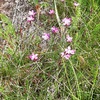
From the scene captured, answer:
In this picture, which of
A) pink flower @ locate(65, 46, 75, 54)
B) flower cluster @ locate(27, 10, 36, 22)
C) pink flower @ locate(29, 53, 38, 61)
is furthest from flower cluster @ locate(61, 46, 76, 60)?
flower cluster @ locate(27, 10, 36, 22)

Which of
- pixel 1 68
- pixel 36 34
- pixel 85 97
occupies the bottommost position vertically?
pixel 85 97

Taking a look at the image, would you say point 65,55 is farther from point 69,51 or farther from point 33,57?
point 33,57

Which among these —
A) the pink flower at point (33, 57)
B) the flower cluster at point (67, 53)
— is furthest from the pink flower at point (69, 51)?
the pink flower at point (33, 57)

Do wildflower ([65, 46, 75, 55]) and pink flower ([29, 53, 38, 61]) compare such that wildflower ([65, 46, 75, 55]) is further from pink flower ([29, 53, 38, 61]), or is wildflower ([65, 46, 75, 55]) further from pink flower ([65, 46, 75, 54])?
pink flower ([29, 53, 38, 61])

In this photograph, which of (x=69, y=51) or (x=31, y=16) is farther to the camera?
(x=31, y=16)

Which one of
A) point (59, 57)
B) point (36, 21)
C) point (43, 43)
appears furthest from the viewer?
point (36, 21)

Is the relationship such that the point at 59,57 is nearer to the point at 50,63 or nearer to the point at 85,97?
the point at 50,63

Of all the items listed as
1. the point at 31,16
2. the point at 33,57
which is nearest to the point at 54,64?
the point at 33,57

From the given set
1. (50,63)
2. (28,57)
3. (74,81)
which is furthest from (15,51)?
(74,81)
